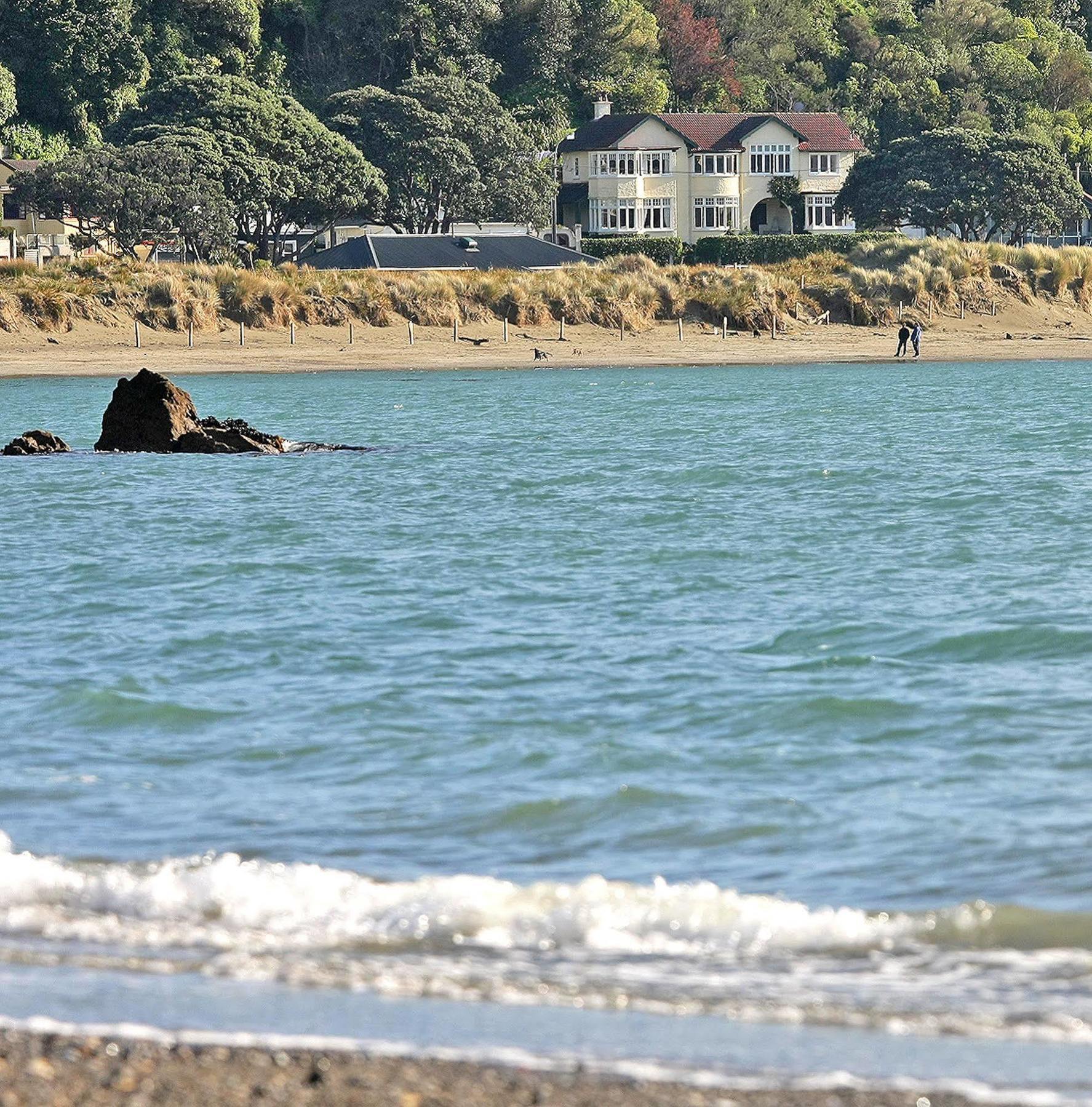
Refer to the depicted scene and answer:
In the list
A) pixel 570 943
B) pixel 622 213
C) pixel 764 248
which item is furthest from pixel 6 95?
pixel 570 943

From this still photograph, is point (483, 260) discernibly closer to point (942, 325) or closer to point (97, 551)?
point (942, 325)

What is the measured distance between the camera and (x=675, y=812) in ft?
33.1

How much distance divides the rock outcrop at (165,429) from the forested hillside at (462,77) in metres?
45.7

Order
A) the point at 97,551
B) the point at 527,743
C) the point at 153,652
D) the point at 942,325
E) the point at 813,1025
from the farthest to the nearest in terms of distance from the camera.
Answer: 1. the point at 942,325
2. the point at 97,551
3. the point at 153,652
4. the point at 527,743
5. the point at 813,1025

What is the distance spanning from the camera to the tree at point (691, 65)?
432 feet

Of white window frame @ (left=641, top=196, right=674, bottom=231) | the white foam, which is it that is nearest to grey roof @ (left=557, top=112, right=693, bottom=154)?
white window frame @ (left=641, top=196, right=674, bottom=231)

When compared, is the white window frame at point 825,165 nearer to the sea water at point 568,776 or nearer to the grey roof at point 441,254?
the grey roof at point 441,254

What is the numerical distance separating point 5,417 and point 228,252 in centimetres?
3483

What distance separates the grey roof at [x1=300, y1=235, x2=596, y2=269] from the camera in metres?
77.6

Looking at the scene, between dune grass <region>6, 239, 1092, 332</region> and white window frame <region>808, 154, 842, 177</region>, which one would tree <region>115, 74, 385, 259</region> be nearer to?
dune grass <region>6, 239, 1092, 332</region>

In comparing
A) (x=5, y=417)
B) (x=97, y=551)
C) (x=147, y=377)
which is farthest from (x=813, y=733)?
(x=5, y=417)

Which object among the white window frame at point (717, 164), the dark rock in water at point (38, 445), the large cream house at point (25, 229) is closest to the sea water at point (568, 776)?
the dark rock in water at point (38, 445)

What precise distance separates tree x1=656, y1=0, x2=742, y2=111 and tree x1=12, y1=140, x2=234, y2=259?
60422mm

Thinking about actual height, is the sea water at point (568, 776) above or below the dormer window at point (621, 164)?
below
